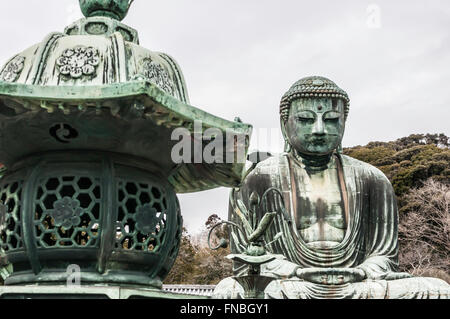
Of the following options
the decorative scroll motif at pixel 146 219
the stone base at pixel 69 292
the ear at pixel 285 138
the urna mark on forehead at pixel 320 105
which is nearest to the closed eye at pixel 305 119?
the urna mark on forehead at pixel 320 105

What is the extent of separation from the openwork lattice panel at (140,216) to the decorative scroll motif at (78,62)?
539mm

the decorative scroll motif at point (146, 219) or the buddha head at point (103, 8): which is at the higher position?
the buddha head at point (103, 8)

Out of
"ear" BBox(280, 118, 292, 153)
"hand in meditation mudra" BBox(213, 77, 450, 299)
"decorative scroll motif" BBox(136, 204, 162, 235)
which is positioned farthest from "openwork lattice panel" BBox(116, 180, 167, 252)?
"ear" BBox(280, 118, 292, 153)

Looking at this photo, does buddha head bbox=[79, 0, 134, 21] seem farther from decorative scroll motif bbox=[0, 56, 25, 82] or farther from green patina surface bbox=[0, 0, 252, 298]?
decorative scroll motif bbox=[0, 56, 25, 82]

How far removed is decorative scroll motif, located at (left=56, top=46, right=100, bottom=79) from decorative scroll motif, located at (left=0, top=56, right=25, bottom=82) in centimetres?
22

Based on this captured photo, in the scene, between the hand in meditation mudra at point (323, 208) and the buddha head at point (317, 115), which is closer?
the hand in meditation mudra at point (323, 208)

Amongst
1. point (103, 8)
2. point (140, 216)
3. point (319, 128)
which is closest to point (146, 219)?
point (140, 216)

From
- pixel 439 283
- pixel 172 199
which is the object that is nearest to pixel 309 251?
pixel 439 283

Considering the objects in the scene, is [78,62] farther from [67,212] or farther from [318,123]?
[318,123]

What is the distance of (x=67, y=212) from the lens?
2850 mm

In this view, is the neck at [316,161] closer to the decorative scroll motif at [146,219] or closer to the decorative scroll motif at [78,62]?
the decorative scroll motif at [146,219]

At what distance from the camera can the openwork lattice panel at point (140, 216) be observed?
9.64ft

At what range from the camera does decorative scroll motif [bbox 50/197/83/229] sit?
9.30 ft

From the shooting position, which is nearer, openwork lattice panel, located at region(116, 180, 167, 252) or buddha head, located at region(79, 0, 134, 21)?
openwork lattice panel, located at region(116, 180, 167, 252)
